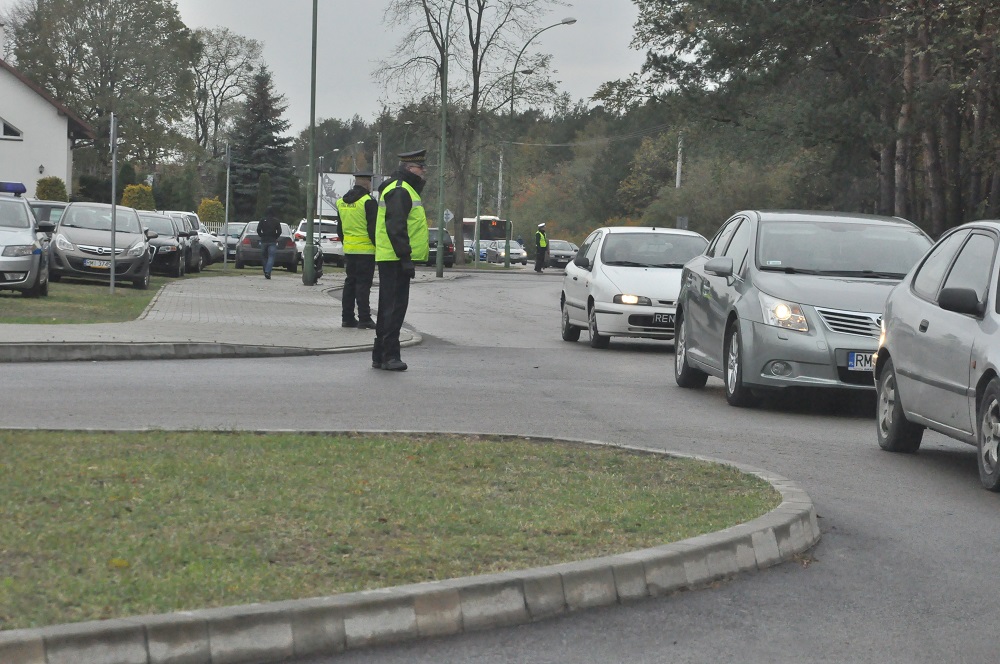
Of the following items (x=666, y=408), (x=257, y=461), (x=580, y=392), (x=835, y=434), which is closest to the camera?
(x=257, y=461)

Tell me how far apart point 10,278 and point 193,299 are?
13.3ft

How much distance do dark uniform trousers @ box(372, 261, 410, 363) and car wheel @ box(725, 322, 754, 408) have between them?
3271mm

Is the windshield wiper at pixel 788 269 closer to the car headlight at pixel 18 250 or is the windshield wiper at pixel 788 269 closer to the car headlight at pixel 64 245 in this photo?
the car headlight at pixel 18 250

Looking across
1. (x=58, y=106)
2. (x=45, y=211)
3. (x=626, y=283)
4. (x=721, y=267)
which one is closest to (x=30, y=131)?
(x=58, y=106)

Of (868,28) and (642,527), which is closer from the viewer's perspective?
(642,527)

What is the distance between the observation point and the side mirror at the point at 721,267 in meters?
13.0

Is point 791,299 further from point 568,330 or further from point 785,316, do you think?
point 568,330

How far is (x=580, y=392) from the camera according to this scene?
1351 centimetres

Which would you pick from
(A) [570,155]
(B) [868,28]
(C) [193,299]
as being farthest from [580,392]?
(A) [570,155]

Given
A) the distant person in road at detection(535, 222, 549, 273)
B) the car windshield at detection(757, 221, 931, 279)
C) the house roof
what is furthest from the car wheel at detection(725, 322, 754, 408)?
the house roof

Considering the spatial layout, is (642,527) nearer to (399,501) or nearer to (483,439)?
(399,501)

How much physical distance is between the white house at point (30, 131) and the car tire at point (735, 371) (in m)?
57.7

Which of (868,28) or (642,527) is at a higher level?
(868,28)

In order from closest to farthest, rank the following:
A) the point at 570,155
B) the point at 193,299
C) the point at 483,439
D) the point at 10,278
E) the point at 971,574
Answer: the point at 971,574 → the point at 483,439 → the point at 10,278 → the point at 193,299 → the point at 570,155
